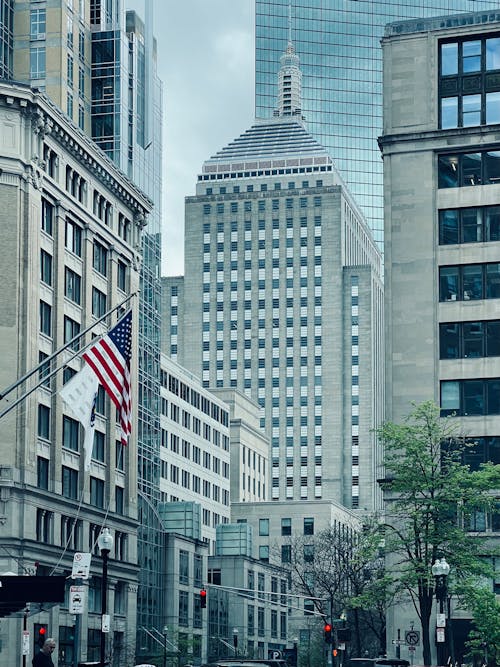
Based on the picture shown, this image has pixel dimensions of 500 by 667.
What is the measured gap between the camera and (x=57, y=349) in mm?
91188

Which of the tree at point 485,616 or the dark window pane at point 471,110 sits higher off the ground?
the dark window pane at point 471,110

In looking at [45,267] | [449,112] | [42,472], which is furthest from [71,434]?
[449,112]

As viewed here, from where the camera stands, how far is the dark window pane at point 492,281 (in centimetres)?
7675

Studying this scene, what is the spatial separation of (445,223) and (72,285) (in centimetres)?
2703

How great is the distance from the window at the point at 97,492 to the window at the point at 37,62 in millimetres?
42324

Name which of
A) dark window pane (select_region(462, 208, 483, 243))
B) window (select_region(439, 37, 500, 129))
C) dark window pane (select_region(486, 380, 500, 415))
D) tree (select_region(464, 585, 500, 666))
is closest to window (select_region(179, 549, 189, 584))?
dark window pane (select_region(486, 380, 500, 415))

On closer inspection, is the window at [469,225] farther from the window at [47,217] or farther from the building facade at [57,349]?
the window at [47,217]

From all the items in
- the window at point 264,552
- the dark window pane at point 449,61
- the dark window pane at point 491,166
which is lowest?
the window at point 264,552

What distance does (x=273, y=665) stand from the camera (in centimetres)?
3928

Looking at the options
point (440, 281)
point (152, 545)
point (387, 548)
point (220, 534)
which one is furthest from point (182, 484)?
point (387, 548)

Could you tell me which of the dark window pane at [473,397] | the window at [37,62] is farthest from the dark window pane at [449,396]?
the window at [37,62]

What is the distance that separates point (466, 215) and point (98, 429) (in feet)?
104

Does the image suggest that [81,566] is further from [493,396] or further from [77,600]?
[493,396]

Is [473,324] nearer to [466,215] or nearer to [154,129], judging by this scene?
[466,215]
